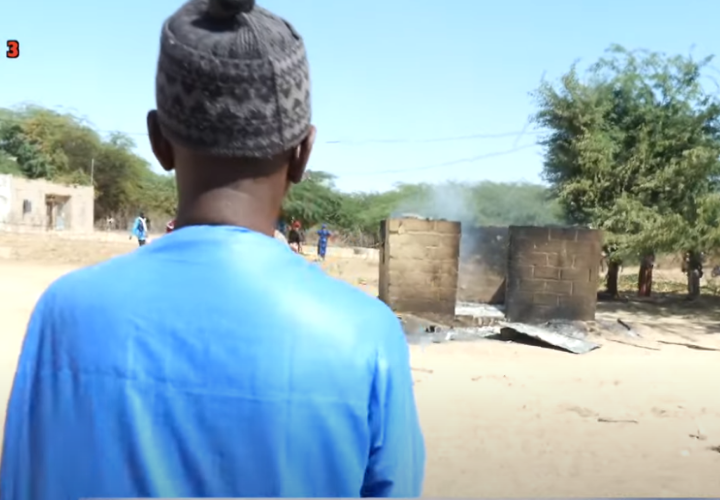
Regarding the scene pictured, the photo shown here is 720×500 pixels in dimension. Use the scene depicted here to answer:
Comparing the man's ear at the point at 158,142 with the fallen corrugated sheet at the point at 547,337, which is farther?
the fallen corrugated sheet at the point at 547,337

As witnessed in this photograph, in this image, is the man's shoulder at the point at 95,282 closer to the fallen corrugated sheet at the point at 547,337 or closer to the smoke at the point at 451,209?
the fallen corrugated sheet at the point at 547,337

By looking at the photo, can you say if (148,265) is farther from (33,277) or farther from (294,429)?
(33,277)

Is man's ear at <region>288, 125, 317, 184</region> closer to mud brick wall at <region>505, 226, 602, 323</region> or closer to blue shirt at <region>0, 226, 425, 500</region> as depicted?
blue shirt at <region>0, 226, 425, 500</region>

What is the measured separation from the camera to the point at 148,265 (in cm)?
94

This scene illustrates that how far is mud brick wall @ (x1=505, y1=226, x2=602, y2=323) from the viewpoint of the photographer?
1066 cm

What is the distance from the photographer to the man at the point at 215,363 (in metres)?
0.90

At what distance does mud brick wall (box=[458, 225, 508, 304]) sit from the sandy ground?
2.96m

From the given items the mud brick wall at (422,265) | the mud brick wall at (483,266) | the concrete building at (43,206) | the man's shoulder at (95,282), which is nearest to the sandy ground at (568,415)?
the mud brick wall at (422,265)

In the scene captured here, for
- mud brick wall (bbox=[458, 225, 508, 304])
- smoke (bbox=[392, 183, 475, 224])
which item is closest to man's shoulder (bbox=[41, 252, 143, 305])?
mud brick wall (bbox=[458, 225, 508, 304])

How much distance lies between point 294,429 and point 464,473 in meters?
3.95

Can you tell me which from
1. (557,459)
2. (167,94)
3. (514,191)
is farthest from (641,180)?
(514,191)

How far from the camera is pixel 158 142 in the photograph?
3.48 ft

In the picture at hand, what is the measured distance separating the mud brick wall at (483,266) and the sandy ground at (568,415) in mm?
2956

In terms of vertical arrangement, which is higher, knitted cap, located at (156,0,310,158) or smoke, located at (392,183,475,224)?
smoke, located at (392,183,475,224)
